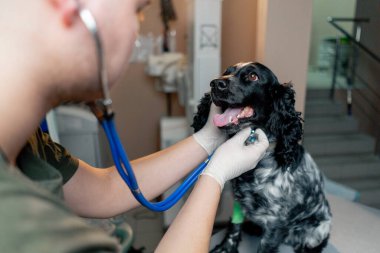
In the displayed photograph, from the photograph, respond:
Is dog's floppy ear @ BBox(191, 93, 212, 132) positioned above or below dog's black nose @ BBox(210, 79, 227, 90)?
below

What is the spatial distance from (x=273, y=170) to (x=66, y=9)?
0.70m

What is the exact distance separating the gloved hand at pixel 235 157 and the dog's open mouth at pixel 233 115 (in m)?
0.04

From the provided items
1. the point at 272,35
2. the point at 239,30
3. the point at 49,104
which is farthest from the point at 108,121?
the point at 239,30

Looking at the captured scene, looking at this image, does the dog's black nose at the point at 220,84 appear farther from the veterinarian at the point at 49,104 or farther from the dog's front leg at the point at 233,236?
the dog's front leg at the point at 233,236

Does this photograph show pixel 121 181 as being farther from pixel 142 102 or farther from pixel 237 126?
pixel 142 102

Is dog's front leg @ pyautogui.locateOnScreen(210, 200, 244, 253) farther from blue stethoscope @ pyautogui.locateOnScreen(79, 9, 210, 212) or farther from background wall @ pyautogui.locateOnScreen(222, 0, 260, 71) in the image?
background wall @ pyautogui.locateOnScreen(222, 0, 260, 71)

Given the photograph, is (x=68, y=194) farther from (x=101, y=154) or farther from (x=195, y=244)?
(x=101, y=154)

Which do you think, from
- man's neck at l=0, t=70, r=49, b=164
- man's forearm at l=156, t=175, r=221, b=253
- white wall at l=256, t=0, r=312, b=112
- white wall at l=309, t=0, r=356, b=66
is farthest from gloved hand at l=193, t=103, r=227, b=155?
white wall at l=309, t=0, r=356, b=66

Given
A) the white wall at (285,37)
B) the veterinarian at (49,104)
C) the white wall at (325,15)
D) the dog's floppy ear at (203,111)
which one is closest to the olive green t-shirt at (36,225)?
the veterinarian at (49,104)

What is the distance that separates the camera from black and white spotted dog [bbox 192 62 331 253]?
0.81 metres

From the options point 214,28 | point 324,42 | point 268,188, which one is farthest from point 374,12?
point 268,188

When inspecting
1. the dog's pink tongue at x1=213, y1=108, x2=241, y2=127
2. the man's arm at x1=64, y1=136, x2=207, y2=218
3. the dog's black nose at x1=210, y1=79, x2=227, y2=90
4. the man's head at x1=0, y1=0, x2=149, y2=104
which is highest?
the man's head at x1=0, y1=0, x2=149, y2=104

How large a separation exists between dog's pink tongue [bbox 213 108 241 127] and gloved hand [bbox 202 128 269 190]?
2.0 inches

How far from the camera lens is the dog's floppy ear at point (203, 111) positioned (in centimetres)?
95
